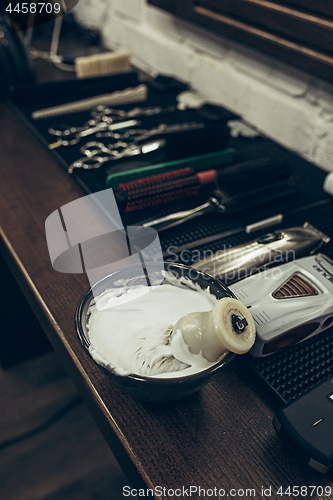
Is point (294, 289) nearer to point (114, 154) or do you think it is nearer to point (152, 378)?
point (152, 378)

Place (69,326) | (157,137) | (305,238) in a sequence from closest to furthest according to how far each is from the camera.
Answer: (69,326) < (305,238) < (157,137)

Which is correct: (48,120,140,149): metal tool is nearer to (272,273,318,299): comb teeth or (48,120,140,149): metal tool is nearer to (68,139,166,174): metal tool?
(68,139,166,174): metal tool

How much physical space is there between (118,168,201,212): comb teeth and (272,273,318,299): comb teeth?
10.2 inches

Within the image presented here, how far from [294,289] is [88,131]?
1.90 feet

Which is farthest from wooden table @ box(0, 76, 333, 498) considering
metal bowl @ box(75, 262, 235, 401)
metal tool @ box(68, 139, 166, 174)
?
metal tool @ box(68, 139, 166, 174)

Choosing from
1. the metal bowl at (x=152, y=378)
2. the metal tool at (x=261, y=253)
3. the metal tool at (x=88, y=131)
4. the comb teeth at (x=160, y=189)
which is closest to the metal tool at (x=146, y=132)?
the metal tool at (x=88, y=131)

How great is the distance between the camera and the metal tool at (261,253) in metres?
0.46

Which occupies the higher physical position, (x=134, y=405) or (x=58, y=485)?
(x=134, y=405)

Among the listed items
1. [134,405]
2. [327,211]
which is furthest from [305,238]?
[134,405]

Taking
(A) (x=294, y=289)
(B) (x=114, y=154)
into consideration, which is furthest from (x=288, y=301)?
(B) (x=114, y=154)

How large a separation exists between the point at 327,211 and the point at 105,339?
1.57 ft

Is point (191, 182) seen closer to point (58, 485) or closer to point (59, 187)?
point (59, 187)

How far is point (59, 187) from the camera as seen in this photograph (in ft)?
2.14

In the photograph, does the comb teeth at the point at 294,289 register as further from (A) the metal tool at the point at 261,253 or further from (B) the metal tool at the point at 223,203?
(B) the metal tool at the point at 223,203
